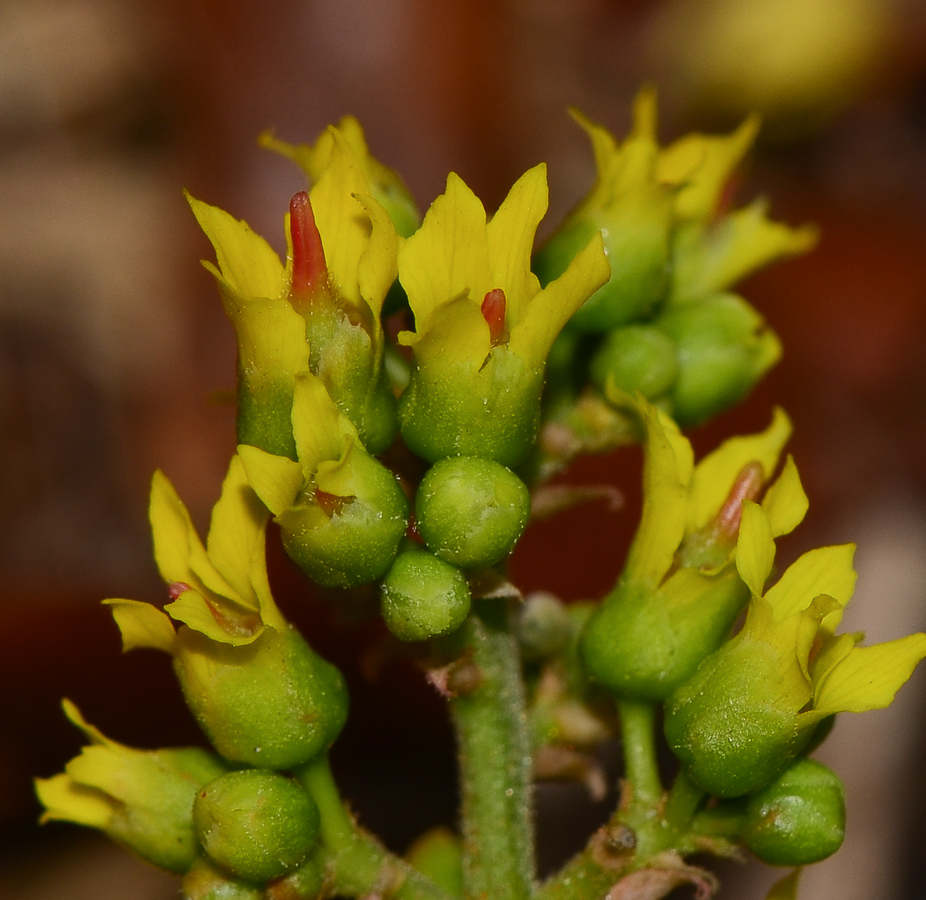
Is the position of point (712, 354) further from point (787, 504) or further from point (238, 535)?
point (238, 535)

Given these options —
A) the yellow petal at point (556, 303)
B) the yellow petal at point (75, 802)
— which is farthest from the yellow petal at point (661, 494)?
the yellow petal at point (75, 802)

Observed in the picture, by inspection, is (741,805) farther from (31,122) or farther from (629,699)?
(31,122)

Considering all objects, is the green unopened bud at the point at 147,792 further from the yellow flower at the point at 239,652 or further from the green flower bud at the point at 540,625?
the green flower bud at the point at 540,625

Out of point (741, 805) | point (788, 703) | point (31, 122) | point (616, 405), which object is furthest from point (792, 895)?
point (31, 122)

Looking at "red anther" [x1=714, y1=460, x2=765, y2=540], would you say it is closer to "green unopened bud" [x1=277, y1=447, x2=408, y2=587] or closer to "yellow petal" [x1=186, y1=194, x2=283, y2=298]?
"green unopened bud" [x1=277, y1=447, x2=408, y2=587]

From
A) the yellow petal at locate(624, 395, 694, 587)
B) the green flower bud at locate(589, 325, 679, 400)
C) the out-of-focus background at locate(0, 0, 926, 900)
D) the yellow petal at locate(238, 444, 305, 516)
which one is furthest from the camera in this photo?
the out-of-focus background at locate(0, 0, 926, 900)

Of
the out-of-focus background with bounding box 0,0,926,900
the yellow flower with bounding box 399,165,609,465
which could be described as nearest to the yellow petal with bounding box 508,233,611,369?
the yellow flower with bounding box 399,165,609,465

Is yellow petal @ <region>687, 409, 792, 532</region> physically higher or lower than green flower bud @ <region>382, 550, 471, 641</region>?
higher
